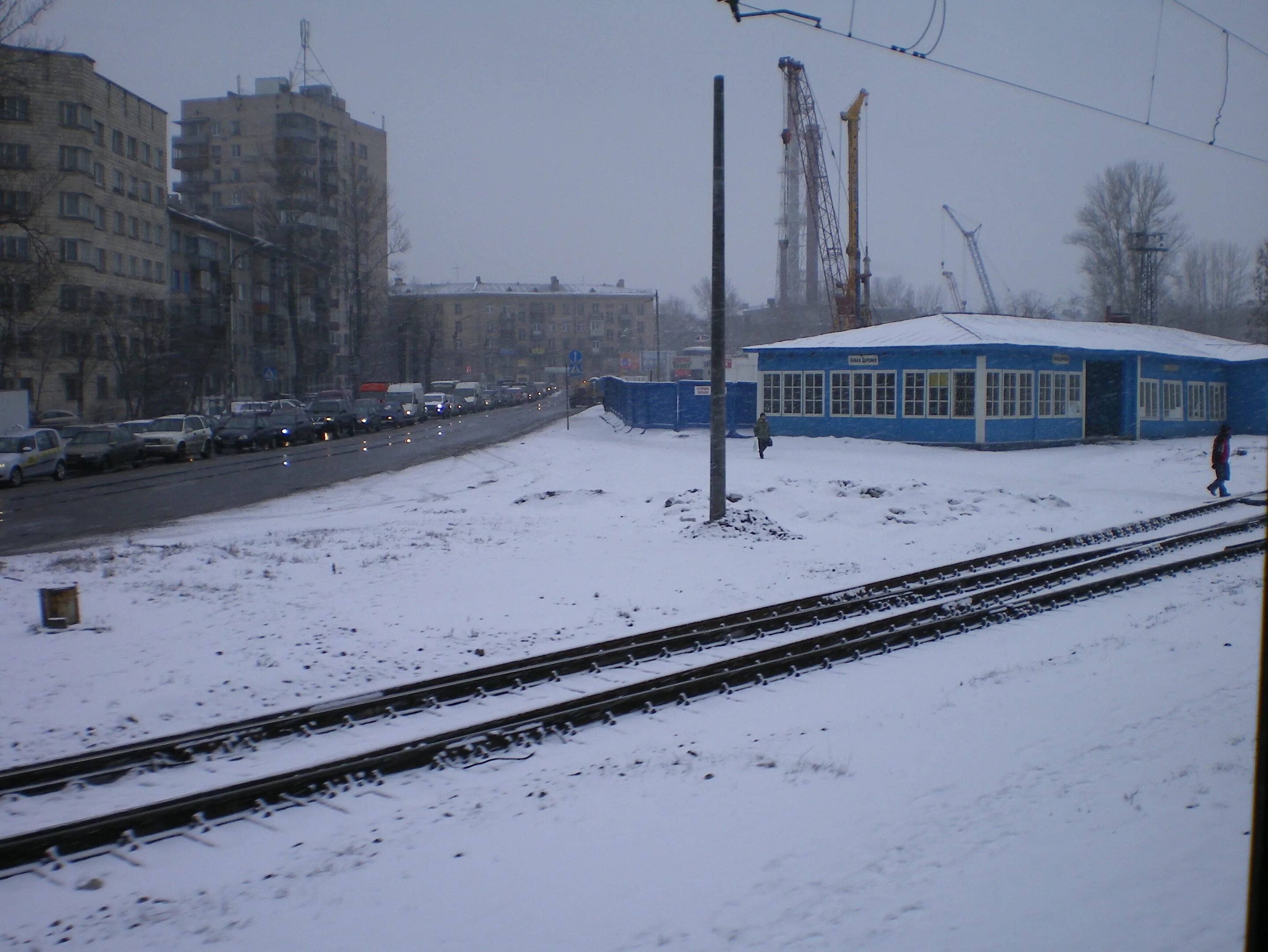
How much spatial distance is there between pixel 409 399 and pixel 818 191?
28371 millimetres

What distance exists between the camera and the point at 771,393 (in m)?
39.0

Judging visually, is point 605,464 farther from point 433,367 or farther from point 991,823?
point 433,367

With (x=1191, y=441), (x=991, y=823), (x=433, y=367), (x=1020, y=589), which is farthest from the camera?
(x=433, y=367)

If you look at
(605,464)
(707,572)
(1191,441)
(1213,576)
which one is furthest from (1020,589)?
(1191,441)

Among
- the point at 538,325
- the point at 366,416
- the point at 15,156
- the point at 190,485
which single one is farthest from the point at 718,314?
the point at 538,325

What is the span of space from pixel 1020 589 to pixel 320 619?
8502mm

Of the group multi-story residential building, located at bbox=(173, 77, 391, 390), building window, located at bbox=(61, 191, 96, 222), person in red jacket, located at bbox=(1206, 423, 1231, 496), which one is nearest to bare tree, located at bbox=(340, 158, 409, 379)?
multi-story residential building, located at bbox=(173, 77, 391, 390)

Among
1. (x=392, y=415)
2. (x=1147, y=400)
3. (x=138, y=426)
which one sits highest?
(x=1147, y=400)

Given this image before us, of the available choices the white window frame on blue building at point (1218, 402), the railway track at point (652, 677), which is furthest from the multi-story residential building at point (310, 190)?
the railway track at point (652, 677)

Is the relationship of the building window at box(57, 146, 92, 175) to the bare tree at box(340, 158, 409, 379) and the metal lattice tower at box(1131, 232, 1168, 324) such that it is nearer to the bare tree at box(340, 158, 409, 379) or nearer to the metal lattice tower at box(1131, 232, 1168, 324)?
the bare tree at box(340, 158, 409, 379)

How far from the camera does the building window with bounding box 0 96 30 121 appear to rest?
174 feet

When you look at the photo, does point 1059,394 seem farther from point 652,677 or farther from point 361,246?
point 361,246

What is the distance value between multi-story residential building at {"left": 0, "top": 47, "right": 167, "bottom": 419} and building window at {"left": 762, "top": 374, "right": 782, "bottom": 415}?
26.6 meters

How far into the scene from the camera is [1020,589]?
1302 cm
